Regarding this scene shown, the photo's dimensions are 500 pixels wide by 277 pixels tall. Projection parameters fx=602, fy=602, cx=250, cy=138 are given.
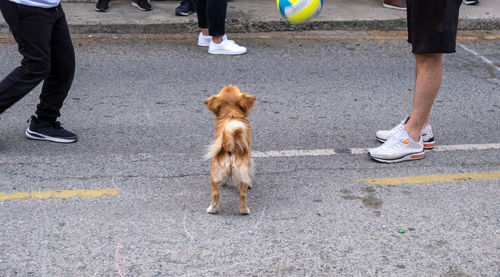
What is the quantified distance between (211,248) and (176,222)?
1.19 ft

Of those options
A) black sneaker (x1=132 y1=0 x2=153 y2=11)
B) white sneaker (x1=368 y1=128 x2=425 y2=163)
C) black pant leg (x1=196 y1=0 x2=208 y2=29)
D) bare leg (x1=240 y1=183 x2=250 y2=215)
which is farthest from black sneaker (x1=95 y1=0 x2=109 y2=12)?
bare leg (x1=240 y1=183 x2=250 y2=215)

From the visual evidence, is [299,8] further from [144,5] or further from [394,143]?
[144,5]

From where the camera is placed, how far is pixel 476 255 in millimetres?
3346

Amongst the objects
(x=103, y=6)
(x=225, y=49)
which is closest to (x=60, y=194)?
(x=225, y=49)

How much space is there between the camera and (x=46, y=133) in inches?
188

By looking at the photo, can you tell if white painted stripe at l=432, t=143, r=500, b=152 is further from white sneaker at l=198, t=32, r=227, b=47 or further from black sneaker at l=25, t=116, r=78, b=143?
white sneaker at l=198, t=32, r=227, b=47

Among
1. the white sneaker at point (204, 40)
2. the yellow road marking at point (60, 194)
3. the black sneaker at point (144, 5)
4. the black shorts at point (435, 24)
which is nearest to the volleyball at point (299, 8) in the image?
the black shorts at point (435, 24)

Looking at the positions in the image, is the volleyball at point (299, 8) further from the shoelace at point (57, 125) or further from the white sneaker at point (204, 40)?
the white sneaker at point (204, 40)

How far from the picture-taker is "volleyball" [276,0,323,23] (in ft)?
17.2

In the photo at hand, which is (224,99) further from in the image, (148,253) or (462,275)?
(462,275)

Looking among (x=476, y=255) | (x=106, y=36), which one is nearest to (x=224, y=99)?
(x=476, y=255)

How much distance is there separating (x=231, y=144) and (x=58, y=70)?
76.0 inches

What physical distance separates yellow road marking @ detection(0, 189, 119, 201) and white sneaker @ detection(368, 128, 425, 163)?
1.98 m

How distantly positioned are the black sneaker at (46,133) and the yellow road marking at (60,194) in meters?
0.92
